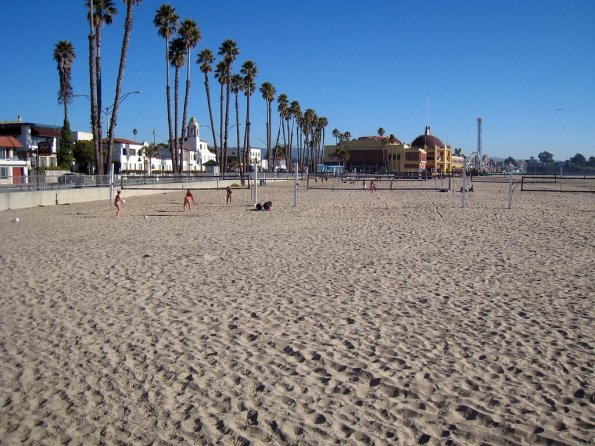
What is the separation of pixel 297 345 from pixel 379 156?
419ft

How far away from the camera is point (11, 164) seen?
4347 cm

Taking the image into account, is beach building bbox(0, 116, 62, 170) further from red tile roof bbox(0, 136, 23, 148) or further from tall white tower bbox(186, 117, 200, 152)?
tall white tower bbox(186, 117, 200, 152)

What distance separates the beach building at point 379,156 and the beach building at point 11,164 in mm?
79312

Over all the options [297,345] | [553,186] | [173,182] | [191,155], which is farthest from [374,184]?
[191,155]

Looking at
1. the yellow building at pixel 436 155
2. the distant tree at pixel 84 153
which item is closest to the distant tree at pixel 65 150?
the distant tree at pixel 84 153

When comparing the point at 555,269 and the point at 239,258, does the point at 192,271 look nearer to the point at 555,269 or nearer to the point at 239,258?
the point at 239,258

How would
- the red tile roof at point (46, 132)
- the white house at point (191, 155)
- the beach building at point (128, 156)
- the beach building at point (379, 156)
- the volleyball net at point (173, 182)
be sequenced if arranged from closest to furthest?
the volleyball net at point (173, 182) → the red tile roof at point (46, 132) → the beach building at point (128, 156) → the white house at point (191, 155) → the beach building at point (379, 156)

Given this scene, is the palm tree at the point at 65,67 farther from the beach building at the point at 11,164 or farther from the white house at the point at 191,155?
the white house at the point at 191,155

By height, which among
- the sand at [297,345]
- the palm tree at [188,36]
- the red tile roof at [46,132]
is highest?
the palm tree at [188,36]

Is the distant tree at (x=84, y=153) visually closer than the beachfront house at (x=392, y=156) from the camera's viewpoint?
Yes

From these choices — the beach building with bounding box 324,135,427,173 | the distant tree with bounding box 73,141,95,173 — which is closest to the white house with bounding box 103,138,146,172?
the distant tree with bounding box 73,141,95,173

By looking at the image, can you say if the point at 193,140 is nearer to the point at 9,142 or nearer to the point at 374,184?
the point at 9,142

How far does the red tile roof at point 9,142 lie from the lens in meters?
58.1

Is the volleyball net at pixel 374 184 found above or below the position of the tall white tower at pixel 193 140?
below
